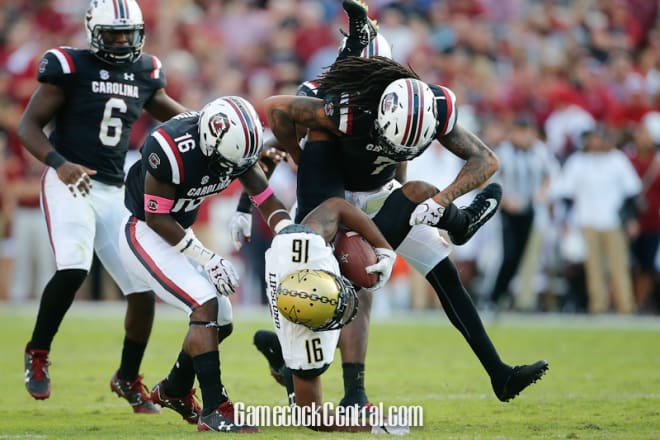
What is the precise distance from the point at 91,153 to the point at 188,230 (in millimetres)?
1187

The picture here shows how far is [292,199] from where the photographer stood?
14477mm

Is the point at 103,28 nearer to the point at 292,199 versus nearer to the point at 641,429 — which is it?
the point at 641,429

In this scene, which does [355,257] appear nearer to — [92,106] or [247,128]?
[247,128]

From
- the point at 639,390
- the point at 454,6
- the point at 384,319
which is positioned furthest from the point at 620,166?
the point at 639,390

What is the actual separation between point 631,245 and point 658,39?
3.63 metres

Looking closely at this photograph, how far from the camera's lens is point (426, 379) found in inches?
338

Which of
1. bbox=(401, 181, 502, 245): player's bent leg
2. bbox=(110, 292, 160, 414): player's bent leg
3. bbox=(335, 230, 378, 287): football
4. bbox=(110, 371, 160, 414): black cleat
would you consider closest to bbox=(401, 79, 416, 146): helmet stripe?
bbox=(401, 181, 502, 245): player's bent leg

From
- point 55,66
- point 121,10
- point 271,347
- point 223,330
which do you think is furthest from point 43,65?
point 271,347

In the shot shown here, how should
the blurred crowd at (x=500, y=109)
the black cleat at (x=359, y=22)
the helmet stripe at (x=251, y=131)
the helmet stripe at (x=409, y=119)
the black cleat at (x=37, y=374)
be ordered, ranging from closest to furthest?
1. the helmet stripe at (x=409, y=119)
2. the helmet stripe at (x=251, y=131)
3. the black cleat at (x=37, y=374)
4. the black cleat at (x=359, y=22)
5. the blurred crowd at (x=500, y=109)

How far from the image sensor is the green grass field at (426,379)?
6297 mm

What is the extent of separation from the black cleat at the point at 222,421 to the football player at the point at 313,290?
13.9 inches

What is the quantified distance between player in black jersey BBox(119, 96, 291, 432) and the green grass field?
0.99 feet

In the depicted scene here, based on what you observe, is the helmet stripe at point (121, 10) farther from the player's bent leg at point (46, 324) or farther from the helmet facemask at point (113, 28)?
the player's bent leg at point (46, 324)

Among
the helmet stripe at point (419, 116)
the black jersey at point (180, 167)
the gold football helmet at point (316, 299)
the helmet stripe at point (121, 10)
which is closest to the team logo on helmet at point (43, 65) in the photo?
the helmet stripe at point (121, 10)
